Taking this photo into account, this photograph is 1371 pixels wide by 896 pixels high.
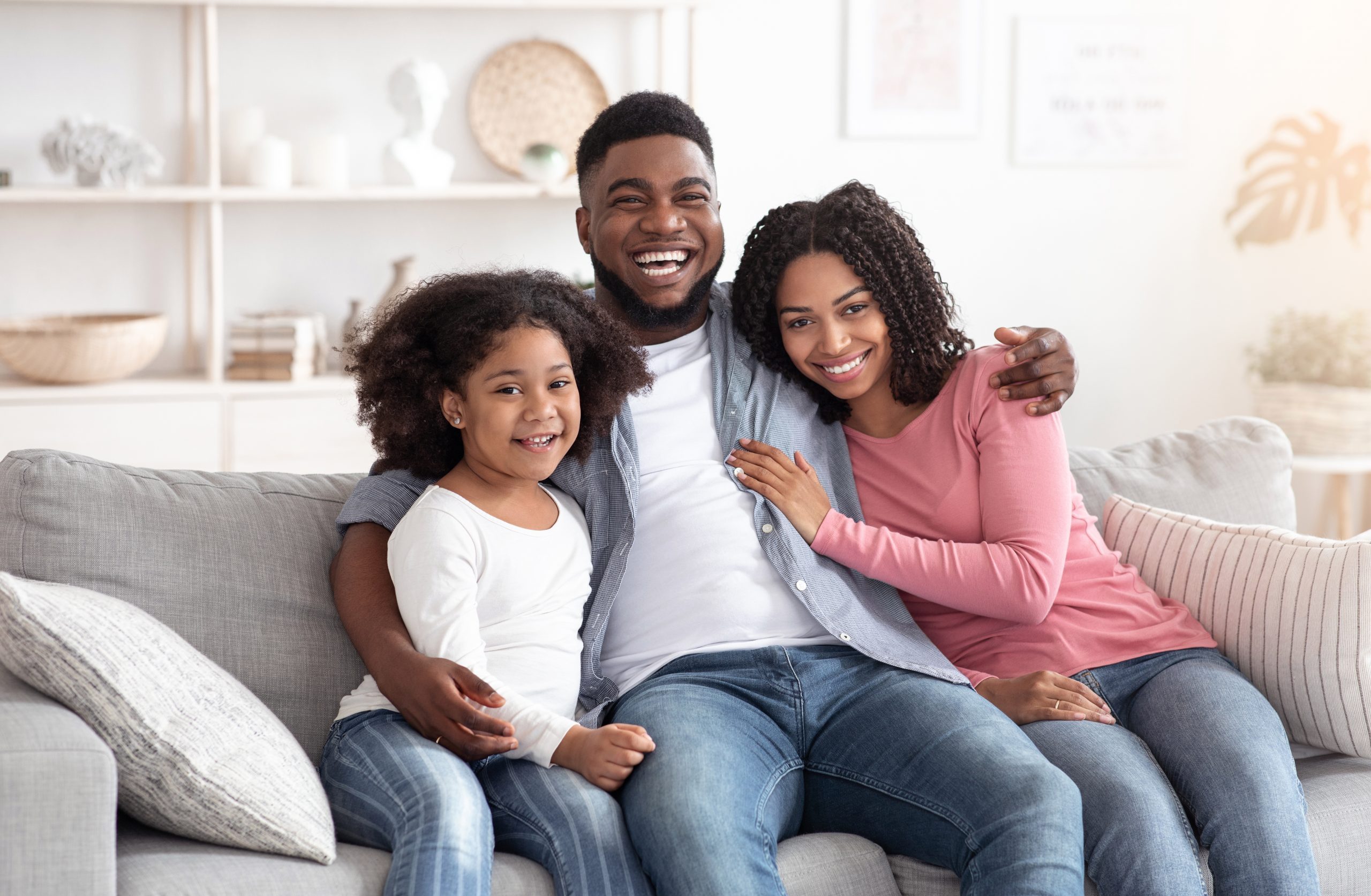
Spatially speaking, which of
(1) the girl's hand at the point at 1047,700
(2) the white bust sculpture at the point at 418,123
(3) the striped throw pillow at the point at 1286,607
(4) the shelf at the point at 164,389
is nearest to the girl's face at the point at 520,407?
(1) the girl's hand at the point at 1047,700

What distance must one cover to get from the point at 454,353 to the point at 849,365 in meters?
0.56

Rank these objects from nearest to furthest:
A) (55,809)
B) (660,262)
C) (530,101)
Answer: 1. (55,809)
2. (660,262)
3. (530,101)

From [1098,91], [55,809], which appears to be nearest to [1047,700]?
[55,809]

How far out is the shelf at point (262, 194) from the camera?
10.5ft

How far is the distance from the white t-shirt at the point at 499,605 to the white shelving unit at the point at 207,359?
65.3 inches

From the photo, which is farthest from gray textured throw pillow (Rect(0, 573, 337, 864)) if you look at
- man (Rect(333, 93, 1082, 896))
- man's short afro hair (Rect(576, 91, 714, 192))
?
man's short afro hair (Rect(576, 91, 714, 192))

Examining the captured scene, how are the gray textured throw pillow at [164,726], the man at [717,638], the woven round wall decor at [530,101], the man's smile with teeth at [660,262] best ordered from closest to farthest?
the gray textured throw pillow at [164,726], the man at [717,638], the man's smile with teeth at [660,262], the woven round wall decor at [530,101]

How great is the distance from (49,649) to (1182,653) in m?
1.40

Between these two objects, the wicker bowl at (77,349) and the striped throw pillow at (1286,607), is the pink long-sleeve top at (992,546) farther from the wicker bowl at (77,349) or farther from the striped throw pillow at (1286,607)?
the wicker bowl at (77,349)

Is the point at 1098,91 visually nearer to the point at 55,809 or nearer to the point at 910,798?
the point at 910,798

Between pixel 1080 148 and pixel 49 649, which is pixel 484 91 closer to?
pixel 1080 148

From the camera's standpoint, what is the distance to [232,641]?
1.58 m

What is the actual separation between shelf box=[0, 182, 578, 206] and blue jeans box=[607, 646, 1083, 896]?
212 centimetres

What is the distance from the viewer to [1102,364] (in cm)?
410
